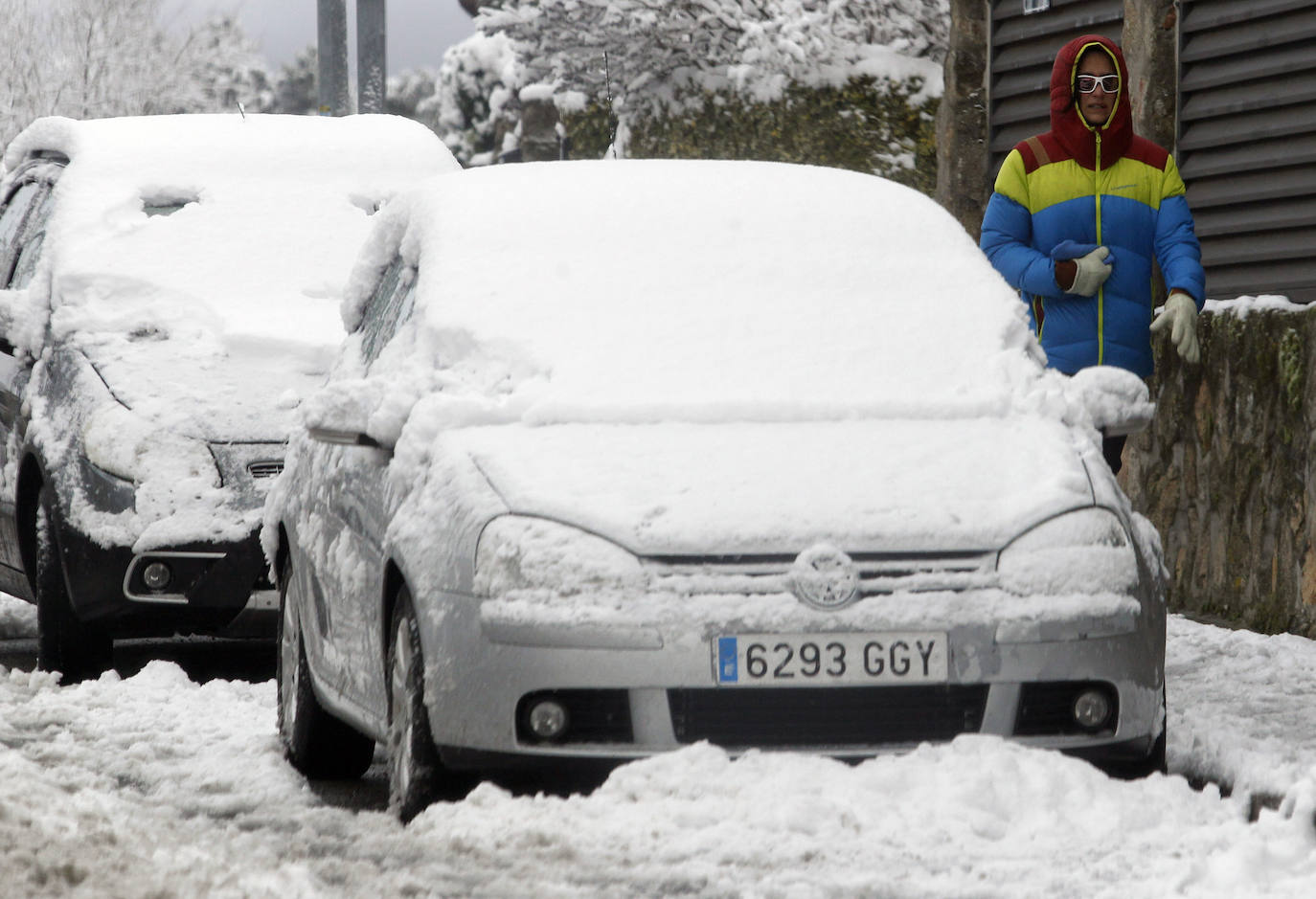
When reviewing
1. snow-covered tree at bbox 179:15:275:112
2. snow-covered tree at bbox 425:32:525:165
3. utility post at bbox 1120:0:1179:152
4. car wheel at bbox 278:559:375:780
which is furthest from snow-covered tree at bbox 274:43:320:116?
car wheel at bbox 278:559:375:780

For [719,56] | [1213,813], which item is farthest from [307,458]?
[719,56]

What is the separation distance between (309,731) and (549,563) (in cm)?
168

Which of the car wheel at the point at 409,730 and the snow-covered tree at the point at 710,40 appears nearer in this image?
the car wheel at the point at 409,730

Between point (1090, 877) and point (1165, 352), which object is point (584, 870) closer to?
point (1090, 877)

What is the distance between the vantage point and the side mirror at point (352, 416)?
5.36 m

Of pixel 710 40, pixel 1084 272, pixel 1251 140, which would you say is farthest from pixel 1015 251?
pixel 710 40

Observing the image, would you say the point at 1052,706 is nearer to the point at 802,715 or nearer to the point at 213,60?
the point at 802,715

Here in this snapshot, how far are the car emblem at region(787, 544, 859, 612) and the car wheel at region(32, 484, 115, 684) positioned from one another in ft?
12.9

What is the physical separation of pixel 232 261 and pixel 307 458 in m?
2.78

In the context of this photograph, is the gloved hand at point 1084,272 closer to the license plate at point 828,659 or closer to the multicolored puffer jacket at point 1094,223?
the multicolored puffer jacket at point 1094,223

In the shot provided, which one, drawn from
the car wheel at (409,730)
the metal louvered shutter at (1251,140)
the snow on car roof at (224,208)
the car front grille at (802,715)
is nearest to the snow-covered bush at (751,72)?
the metal louvered shutter at (1251,140)

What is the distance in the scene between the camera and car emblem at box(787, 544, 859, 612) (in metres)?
4.69

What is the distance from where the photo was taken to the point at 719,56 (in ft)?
68.5

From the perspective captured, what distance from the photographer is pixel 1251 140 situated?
12.1m
